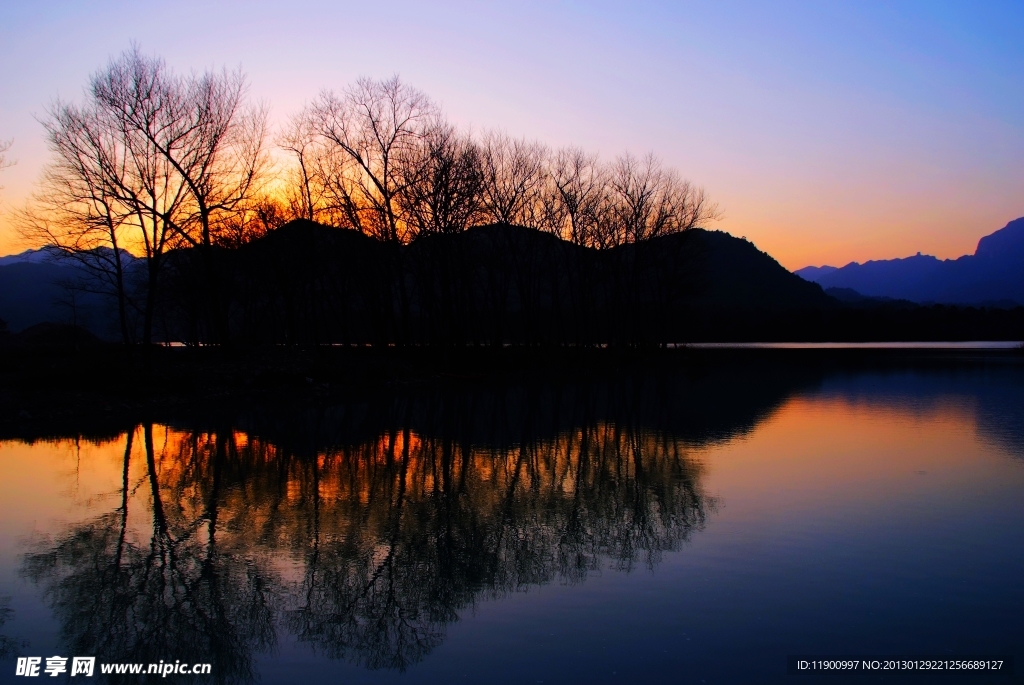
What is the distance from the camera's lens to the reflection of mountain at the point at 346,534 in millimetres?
5629

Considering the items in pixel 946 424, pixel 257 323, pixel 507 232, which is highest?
pixel 507 232

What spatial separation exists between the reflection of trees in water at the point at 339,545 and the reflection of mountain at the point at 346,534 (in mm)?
23

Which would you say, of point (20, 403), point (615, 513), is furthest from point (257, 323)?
point (615, 513)

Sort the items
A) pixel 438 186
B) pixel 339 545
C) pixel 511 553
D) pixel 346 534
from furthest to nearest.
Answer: pixel 438 186, pixel 346 534, pixel 339 545, pixel 511 553

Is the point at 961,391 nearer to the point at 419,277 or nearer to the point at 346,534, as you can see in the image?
the point at 346,534

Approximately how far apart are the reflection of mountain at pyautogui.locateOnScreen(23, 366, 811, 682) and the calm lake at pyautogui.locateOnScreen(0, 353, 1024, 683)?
4 centimetres

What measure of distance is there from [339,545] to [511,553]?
6.13 feet

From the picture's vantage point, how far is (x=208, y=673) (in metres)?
4.95

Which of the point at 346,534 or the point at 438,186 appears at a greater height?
the point at 438,186

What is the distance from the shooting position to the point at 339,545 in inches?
303

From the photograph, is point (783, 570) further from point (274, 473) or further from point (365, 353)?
point (365, 353)

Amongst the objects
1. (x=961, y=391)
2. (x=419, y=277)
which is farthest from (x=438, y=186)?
(x=961, y=391)

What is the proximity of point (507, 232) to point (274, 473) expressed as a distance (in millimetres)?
36024

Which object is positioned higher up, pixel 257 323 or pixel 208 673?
pixel 257 323
